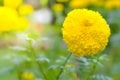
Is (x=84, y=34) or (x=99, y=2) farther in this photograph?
(x=99, y=2)

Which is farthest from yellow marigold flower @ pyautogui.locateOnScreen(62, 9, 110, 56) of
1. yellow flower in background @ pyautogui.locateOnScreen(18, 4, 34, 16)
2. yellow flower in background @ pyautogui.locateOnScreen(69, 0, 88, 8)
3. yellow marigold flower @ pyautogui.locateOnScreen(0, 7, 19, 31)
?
yellow flower in background @ pyautogui.locateOnScreen(69, 0, 88, 8)

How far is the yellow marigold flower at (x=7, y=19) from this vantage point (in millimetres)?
2674

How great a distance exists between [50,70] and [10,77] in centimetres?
234

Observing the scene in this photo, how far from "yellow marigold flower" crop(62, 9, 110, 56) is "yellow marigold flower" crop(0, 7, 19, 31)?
38.4 inches

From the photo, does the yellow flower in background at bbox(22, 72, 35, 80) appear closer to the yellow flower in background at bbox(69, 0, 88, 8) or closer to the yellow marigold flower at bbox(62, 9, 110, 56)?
the yellow marigold flower at bbox(62, 9, 110, 56)

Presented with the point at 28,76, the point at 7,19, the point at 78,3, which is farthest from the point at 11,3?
the point at 78,3

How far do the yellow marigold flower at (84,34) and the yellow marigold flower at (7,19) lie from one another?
98 cm

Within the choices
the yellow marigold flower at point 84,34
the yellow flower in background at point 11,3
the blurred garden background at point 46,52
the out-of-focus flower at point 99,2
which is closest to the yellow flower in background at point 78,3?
the blurred garden background at point 46,52

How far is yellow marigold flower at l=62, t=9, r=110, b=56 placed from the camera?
5.59 feet

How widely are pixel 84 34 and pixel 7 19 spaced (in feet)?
3.63

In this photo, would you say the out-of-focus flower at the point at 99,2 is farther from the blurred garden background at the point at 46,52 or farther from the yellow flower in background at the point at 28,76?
the yellow flower in background at the point at 28,76

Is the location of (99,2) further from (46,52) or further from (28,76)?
(28,76)

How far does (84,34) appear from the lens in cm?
170

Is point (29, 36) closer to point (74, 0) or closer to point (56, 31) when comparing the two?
point (74, 0)
